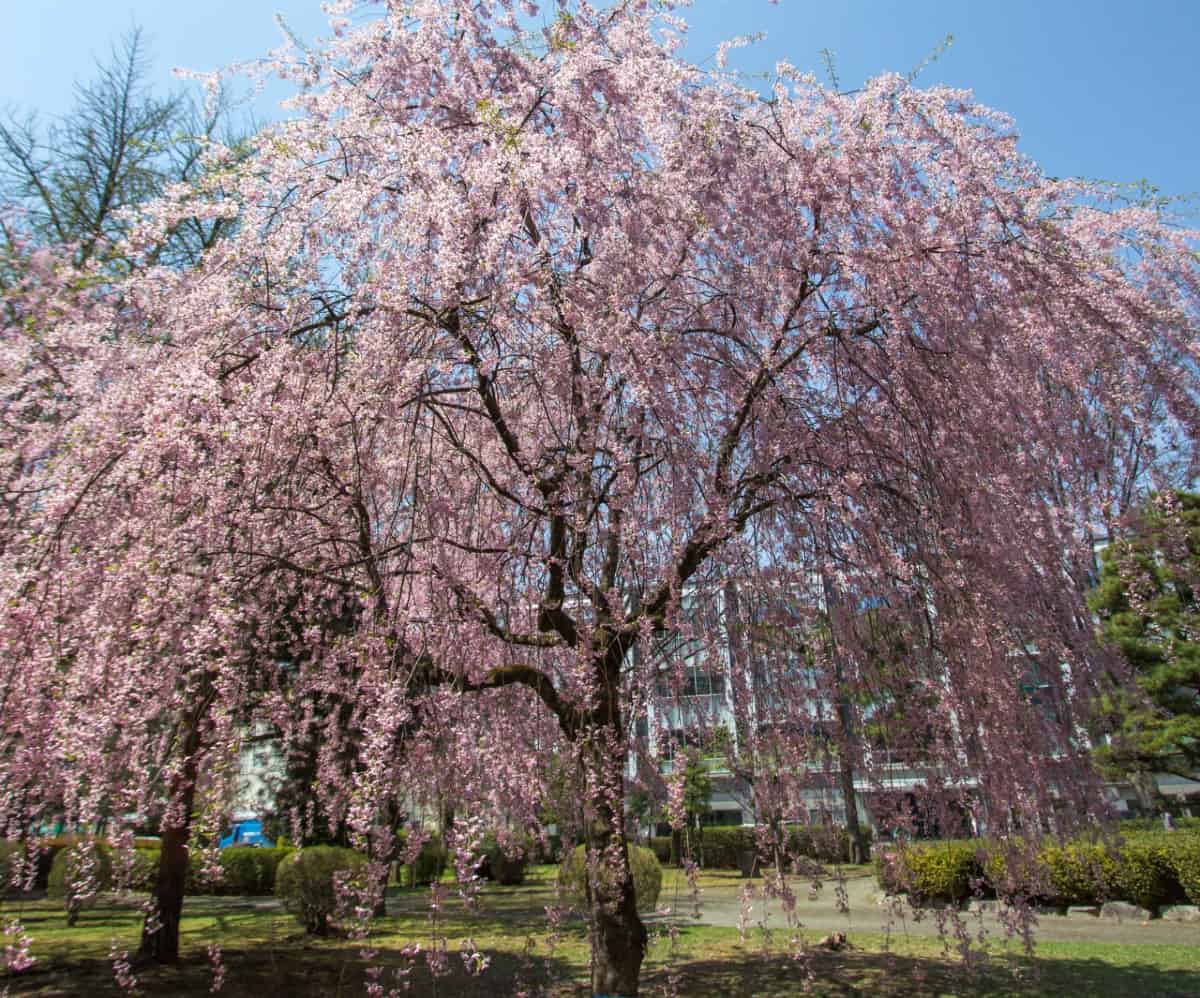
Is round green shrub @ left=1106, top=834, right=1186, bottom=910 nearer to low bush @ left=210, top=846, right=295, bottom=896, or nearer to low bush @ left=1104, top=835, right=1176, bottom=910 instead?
low bush @ left=1104, top=835, right=1176, bottom=910

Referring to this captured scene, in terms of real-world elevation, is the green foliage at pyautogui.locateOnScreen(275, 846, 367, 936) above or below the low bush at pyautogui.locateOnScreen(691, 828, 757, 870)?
above

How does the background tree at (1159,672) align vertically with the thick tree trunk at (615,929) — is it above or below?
above

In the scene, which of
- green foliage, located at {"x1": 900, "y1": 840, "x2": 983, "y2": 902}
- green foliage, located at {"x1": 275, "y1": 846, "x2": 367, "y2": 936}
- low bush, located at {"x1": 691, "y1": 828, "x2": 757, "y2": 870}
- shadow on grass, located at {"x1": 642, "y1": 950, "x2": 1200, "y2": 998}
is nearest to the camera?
shadow on grass, located at {"x1": 642, "y1": 950, "x2": 1200, "y2": 998}

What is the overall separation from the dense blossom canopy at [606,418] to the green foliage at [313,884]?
4954 millimetres

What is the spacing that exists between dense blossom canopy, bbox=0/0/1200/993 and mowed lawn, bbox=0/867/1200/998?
5.38 feet

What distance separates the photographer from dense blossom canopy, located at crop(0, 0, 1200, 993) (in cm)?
366

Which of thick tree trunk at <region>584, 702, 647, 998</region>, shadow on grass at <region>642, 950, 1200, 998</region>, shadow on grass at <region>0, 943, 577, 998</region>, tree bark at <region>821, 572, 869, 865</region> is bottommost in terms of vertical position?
shadow on grass at <region>642, 950, 1200, 998</region>

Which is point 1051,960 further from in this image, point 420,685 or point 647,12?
point 647,12

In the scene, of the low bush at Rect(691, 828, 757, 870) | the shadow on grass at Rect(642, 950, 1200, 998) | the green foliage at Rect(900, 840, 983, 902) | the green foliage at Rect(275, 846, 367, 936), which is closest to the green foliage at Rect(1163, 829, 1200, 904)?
the green foliage at Rect(900, 840, 983, 902)

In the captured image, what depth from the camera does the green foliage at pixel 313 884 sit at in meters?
8.91

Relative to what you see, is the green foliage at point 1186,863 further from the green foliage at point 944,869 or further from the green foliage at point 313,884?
the green foliage at point 313,884

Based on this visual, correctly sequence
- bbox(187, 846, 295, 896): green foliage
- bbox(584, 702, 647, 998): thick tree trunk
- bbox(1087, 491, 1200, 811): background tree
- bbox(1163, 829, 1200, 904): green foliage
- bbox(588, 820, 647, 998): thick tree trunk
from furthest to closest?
1. bbox(187, 846, 295, 896): green foliage
2. bbox(1087, 491, 1200, 811): background tree
3. bbox(1163, 829, 1200, 904): green foliage
4. bbox(588, 820, 647, 998): thick tree trunk
5. bbox(584, 702, 647, 998): thick tree trunk

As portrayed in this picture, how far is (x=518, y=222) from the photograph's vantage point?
12.9 feet

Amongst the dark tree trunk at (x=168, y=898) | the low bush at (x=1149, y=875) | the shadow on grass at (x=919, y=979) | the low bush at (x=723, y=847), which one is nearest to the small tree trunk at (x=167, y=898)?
the dark tree trunk at (x=168, y=898)
